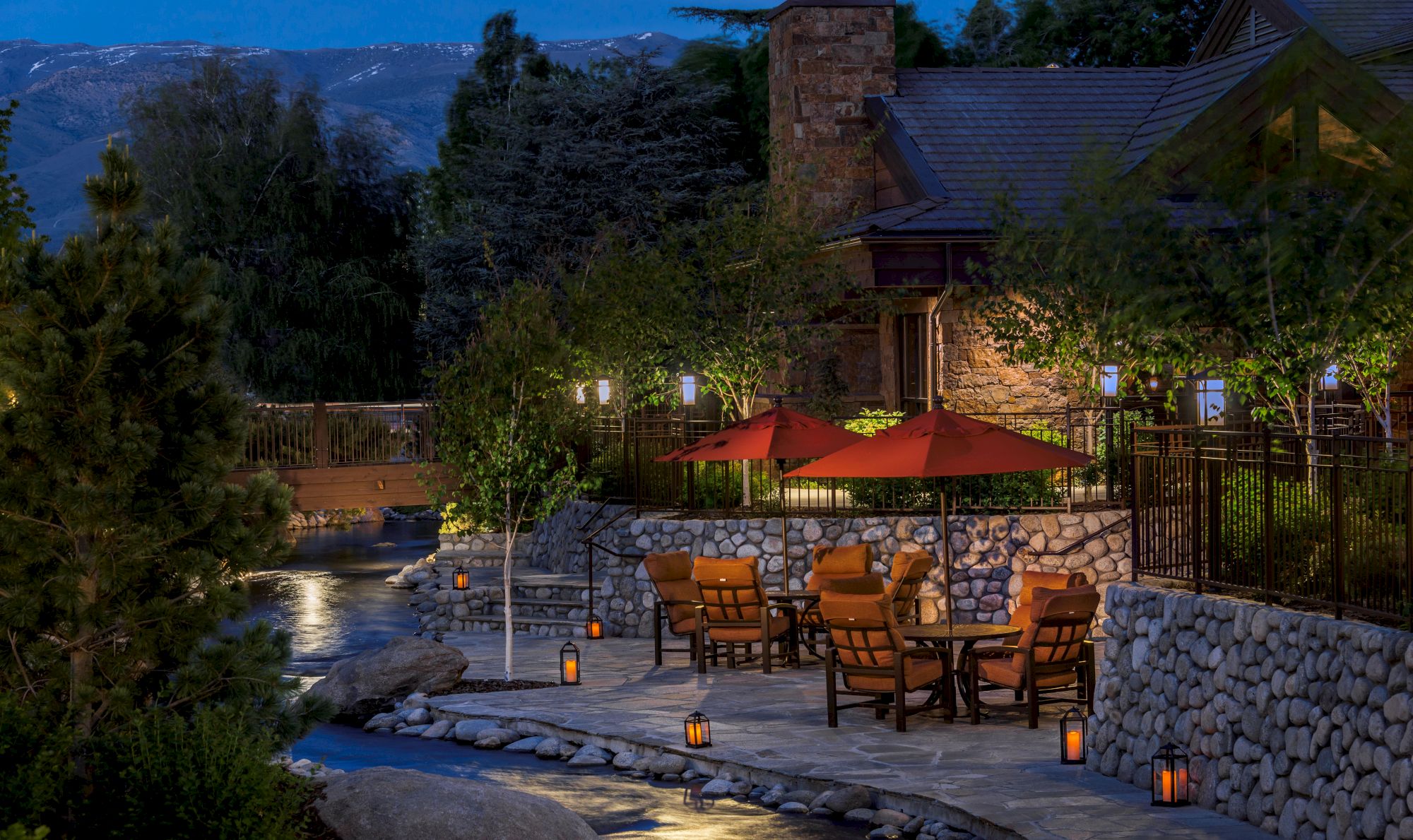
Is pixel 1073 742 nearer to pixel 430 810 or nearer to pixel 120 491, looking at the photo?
pixel 430 810

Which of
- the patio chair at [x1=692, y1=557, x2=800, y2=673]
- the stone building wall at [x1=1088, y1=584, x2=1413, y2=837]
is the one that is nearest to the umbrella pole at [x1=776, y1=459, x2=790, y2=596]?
the patio chair at [x1=692, y1=557, x2=800, y2=673]

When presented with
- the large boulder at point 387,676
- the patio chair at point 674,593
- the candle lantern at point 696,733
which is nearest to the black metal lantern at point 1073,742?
the candle lantern at point 696,733

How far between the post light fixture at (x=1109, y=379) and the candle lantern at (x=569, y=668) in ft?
25.7

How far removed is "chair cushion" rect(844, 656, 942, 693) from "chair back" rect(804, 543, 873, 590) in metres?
3.49

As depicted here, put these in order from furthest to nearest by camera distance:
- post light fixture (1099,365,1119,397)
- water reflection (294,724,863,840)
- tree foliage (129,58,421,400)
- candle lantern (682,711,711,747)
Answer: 1. tree foliage (129,58,421,400)
2. post light fixture (1099,365,1119,397)
3. candle lantern (682,711,711,747)
4. water reflection (294,724,863,840)

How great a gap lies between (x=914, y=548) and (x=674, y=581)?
3.29 meters

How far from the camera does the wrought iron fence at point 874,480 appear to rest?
1848cm

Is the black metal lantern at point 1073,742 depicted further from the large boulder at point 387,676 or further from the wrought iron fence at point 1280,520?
the large boulder at point 387,676

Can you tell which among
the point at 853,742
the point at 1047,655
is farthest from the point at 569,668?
the point at 1047,655

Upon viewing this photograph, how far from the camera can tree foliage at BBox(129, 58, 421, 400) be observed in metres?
34.8

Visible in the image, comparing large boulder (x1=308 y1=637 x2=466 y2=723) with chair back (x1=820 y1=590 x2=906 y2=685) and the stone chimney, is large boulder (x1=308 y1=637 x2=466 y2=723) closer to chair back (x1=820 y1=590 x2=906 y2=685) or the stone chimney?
chair back (x1=820 y1=590 x2=906 y2=685)

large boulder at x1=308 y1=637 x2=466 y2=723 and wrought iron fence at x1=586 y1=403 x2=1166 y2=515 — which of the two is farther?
wrought iron fence at x1=586 y1=403 x2=1166 y2=515

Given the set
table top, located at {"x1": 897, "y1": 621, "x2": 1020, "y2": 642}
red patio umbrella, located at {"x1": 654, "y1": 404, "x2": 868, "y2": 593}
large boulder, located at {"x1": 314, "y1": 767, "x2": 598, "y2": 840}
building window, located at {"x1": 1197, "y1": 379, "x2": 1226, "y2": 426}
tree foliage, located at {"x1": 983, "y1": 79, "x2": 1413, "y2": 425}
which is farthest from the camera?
building window, located at {"x1": 1197, "y1": 379, "x2": 1226, "y2": 426}

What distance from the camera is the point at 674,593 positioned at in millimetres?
16516
